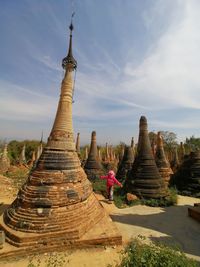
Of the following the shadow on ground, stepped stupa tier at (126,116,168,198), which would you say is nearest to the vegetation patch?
stepped stupa tier at (126,116,168,198)

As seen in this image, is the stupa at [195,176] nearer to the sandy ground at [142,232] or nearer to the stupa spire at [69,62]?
the sandy ground at [142,232]

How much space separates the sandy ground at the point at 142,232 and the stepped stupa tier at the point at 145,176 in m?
1.19

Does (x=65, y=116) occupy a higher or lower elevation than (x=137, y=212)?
higher

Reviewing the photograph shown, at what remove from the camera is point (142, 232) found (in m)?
6.47

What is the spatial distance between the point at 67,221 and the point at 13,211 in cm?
165

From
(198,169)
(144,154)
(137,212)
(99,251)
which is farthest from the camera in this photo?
(198,169)

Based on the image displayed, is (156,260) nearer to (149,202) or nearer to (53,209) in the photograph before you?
(53,209)

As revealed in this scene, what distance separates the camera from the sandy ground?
4582 mm

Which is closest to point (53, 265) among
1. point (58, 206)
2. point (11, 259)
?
point (11, 259)

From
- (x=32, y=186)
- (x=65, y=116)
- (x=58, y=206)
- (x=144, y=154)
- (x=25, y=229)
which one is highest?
(x=65, y=116)

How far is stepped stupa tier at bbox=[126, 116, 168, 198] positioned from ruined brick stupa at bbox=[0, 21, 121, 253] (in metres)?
4.99

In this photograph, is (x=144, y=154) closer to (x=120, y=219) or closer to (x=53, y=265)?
(x=120, y=219)

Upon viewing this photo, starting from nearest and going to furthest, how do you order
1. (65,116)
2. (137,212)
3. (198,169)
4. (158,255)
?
(158,255), (65,116), (137,212), (198,169)

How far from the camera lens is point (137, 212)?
8.76 m
